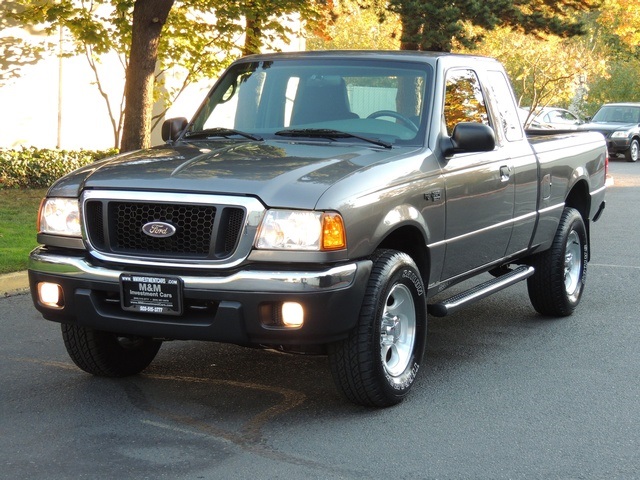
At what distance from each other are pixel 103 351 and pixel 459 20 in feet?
57.9

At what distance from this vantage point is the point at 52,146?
1914cm

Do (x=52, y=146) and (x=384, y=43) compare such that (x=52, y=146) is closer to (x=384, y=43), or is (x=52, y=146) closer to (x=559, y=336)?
(x=559, y=336)

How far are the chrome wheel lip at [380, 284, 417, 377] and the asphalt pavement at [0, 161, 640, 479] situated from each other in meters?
0.23

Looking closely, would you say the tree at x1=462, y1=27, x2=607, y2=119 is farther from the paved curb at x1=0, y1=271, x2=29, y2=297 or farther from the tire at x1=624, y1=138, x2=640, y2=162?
the paved curb at x1=0, y1=271, x2=29, y2=297

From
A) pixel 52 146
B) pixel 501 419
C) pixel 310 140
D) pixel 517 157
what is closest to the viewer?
pixel 501 419

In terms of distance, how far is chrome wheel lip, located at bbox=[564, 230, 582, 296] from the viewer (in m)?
8.90

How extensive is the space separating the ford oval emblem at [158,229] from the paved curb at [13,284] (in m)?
3.91

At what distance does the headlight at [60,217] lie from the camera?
586 cm

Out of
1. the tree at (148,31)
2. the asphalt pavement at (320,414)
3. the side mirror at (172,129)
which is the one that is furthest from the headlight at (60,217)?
the tree at (148,31)

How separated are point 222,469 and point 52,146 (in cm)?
1507

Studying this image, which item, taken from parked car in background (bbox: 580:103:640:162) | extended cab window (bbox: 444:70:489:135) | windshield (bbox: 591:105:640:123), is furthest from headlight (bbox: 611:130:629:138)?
extended cab window (bbox: 444:70:489:135)

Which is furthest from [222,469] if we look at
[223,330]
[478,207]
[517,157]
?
[517,157]

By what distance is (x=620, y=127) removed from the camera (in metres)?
33.4

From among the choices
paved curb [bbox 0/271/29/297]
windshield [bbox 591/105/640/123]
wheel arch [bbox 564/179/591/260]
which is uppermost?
wheel arch [bbox 564/179/591/260]
